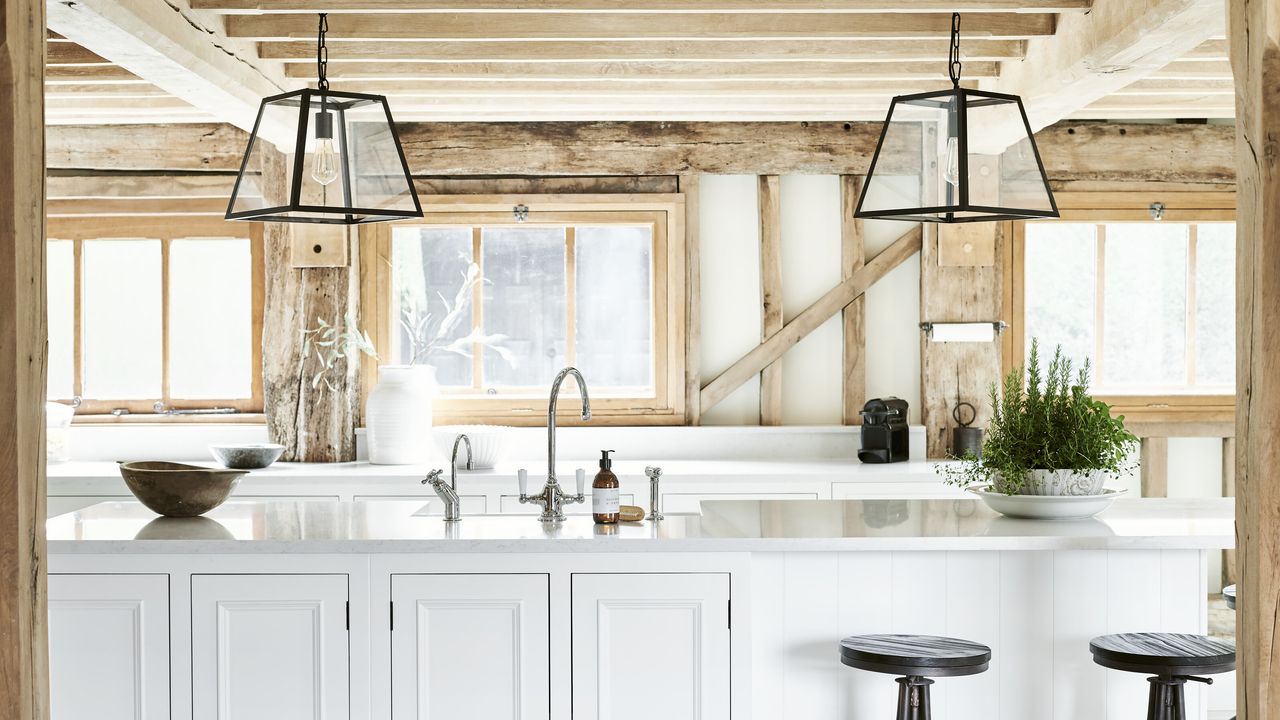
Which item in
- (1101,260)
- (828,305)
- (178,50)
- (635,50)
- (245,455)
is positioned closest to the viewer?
(178,50)

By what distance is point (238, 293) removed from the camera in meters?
5.71

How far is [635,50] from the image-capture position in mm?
4020

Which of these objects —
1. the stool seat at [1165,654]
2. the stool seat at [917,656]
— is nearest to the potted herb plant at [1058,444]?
the stool seat at [1165,654]

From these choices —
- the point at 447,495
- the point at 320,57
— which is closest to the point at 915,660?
the point at 447,495

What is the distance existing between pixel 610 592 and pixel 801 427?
265 cm

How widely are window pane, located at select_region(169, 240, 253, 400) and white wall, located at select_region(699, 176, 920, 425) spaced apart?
228 centimetres

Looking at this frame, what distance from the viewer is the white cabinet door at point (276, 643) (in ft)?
9.86

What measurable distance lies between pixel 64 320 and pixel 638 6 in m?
3.67

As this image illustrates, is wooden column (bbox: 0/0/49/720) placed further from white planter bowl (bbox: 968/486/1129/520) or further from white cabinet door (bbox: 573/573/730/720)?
white planter bowl (bbox: 968/486/1129/520)

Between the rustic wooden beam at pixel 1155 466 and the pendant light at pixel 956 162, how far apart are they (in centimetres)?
323

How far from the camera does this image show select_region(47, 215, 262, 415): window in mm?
5676

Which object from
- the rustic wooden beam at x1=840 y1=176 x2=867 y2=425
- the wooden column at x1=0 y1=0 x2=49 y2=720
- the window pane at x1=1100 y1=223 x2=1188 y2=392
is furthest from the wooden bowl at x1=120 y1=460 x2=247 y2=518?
the window pane at x1=1100 y1=223 x2=1188 y2=392

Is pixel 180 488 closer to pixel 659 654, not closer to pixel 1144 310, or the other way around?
pixel 659 654

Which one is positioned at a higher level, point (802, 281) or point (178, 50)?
point (178, 50)
